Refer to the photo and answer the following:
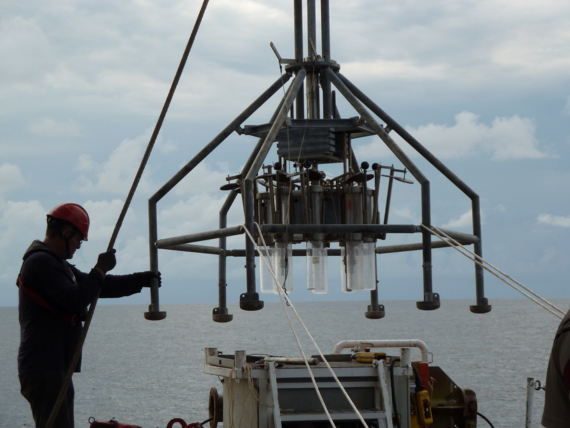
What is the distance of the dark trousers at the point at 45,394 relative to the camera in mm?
6984

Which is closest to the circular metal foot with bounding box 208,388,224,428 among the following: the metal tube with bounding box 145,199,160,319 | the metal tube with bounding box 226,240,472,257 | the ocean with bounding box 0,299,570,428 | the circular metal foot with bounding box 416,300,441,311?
the metal tube with bounding box 145,199,160,319

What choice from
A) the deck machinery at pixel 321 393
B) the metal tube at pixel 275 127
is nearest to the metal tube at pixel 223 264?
the metal tube at pixel 275 127

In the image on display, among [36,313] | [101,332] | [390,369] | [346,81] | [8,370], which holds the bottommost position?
[101,332]

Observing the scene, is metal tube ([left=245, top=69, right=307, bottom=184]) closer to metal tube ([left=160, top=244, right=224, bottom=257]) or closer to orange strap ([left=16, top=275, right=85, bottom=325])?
metal tube ([left=160, top=244, right=224, bottom=257])

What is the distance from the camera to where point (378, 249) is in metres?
11.6

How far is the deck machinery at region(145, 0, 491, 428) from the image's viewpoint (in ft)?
→ 23.8

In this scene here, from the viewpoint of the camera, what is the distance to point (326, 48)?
33.7 ft

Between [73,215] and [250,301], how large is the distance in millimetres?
1874

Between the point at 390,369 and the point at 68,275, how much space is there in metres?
2.54

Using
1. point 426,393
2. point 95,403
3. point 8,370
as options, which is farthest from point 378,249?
point 8,370

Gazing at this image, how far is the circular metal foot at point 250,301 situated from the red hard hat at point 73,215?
1.70m

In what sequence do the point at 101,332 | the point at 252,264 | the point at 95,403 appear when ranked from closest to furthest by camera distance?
1. the point at 252,264
2. the point at 95,403
3. the point at 101,332

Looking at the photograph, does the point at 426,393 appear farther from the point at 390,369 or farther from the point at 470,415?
the point at 470,415

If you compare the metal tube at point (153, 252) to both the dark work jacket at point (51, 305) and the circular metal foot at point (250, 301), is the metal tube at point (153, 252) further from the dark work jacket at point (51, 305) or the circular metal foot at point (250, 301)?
the dark work jacket at point (51, 305)
